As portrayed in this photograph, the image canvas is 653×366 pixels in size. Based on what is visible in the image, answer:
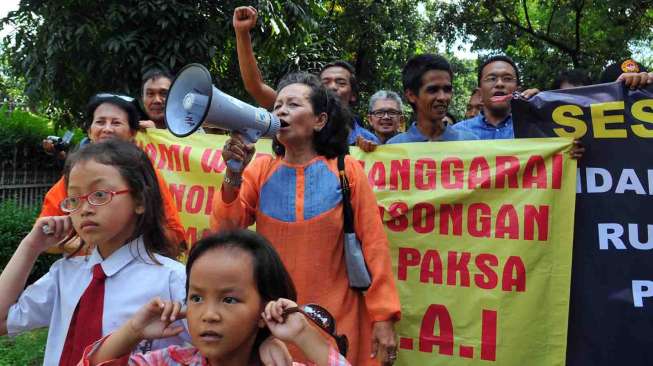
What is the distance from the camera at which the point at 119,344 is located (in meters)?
1.55

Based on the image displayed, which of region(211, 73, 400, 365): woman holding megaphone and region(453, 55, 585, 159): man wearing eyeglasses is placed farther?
region(453, 55, 585, 159): man wearing eyeglasses

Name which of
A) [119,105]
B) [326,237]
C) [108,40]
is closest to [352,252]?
[326,237]

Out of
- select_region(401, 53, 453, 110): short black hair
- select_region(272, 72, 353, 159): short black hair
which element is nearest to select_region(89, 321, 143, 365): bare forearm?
select_region(272, 72, 353, 159): short black hair

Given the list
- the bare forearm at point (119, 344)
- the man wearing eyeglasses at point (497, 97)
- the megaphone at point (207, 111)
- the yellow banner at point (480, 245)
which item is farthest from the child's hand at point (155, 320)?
the man wearing eyeglasses at point (497, 97)

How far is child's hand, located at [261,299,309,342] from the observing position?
4.63ft

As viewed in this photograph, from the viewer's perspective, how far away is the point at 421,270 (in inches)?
122

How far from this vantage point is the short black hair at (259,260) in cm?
153

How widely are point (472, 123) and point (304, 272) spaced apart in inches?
79.6

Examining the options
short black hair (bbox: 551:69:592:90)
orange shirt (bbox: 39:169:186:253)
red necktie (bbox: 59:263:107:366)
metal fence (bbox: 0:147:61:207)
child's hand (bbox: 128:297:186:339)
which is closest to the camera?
child's hand (bbox: 128:297:186:339)

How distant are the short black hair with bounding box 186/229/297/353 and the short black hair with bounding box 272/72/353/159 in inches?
37.8

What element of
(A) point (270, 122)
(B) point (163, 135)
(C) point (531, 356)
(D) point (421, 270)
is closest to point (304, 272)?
(A) point (270, 122)

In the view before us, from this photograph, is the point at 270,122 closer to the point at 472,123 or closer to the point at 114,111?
the point at 114,111

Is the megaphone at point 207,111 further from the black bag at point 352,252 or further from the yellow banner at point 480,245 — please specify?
the yellow banner at point 480,245

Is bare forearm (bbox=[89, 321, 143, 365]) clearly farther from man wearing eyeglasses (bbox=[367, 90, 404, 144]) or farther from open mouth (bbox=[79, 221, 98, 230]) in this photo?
man wearing eyeglasses (bbox=[367, 90, 404, 144])
